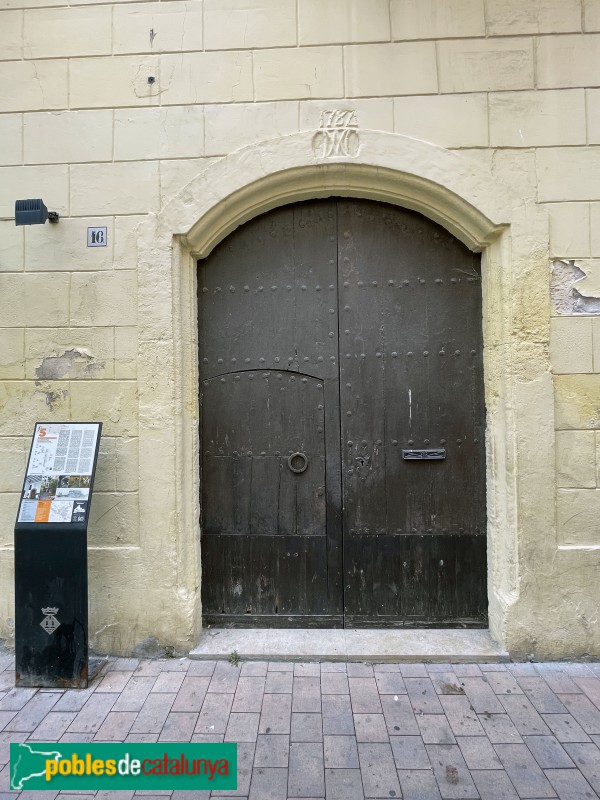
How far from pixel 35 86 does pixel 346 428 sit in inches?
132

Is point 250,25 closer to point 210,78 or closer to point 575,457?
point 210,78

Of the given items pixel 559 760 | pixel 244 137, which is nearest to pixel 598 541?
pixel 559 760

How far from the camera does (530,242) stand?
11.1 ft

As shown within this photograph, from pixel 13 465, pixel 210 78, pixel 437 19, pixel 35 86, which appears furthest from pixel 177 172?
pixel 13 465

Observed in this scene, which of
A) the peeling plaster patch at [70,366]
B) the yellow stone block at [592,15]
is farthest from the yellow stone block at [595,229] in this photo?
the peeling plaster patch at [70,366]

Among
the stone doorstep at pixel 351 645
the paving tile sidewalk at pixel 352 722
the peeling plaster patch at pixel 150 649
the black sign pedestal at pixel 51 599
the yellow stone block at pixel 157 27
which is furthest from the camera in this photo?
the yellow stone block at pixel 157 27

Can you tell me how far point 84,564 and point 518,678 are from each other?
111 inches

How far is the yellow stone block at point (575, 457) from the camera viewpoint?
337 cm

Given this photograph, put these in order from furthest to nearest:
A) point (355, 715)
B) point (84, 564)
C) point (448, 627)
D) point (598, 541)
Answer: point (448, 627) → point (598, 541) → point (84, 564) → point (355, 715)

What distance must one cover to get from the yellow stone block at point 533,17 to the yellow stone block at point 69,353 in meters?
3.48

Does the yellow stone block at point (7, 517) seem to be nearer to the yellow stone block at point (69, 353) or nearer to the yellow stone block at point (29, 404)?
the yellow stone block at point (29, 404)

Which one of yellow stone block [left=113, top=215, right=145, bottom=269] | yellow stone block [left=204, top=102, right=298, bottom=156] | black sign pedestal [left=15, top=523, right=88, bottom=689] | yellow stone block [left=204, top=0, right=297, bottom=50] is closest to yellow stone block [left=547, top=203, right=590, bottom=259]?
yellow stone block [left=204, top=102, right=298, bottom=156]

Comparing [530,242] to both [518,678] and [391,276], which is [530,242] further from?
[518,678]

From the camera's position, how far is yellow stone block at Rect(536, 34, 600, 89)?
341 cm
